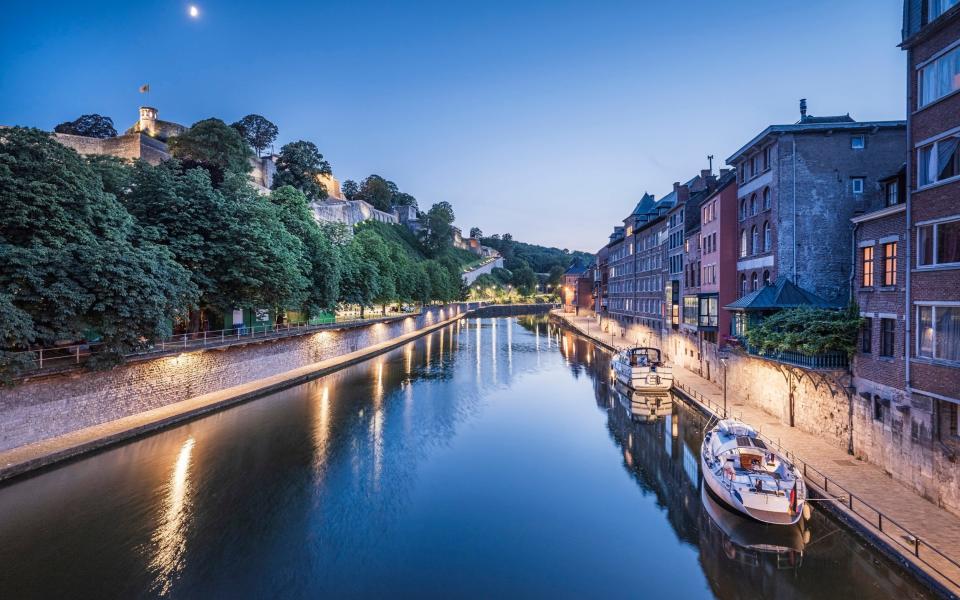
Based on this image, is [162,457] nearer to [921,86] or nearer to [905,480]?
[905,480]

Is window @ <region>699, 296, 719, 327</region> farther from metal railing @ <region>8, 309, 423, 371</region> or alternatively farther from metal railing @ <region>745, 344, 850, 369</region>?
metal railing @ <region>8, 309, 423, 371</region>

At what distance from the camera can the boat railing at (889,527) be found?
993 cm

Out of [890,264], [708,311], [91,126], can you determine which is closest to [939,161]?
[890,264]

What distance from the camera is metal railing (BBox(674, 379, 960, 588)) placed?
32.6ft

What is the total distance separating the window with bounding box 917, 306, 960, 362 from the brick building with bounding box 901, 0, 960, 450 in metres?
0.02

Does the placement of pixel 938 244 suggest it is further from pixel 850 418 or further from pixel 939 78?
pixel 850 418

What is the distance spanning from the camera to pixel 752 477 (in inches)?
551

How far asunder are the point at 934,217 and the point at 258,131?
347ft

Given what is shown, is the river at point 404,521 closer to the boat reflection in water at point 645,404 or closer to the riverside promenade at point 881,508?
the riverside promenade at point 881,508

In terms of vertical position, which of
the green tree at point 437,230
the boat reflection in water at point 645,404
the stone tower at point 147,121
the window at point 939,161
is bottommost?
the boat reflection in water at point 645,404

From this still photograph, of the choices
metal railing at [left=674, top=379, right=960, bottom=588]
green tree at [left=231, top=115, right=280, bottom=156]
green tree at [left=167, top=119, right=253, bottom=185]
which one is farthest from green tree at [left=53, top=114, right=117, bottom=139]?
metal railing at [left=674, top=379, right=960, bottom=588]

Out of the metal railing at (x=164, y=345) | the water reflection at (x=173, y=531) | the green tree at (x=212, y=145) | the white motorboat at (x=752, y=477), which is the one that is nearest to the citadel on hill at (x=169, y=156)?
the green tree at (x=212, y=145)

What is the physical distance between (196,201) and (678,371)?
35936 mm

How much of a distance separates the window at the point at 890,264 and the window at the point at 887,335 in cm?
132
